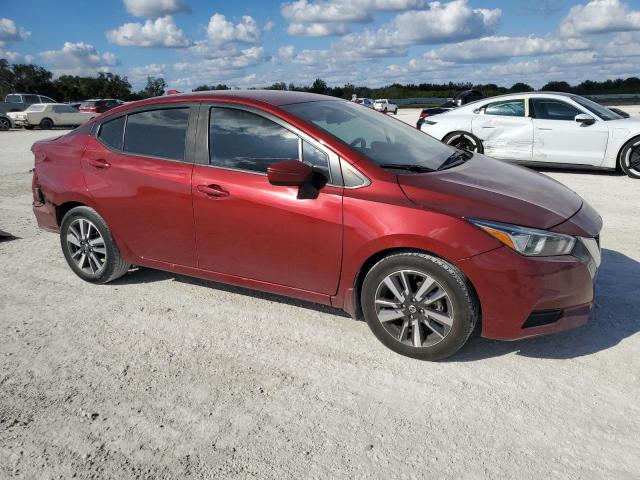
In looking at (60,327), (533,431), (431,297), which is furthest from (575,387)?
(60,327)

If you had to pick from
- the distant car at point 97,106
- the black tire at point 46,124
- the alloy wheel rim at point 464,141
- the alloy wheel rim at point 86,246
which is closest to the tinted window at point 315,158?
the alloy wheel rim at point 86,246

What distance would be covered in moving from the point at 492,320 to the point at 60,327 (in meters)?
3.05

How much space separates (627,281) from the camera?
4637mm

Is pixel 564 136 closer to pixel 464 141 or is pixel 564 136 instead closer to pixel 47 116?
pixel 464 141

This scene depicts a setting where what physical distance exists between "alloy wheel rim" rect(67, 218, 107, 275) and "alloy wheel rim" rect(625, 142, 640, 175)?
8.49 m

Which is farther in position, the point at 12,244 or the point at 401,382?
the point at 12,244

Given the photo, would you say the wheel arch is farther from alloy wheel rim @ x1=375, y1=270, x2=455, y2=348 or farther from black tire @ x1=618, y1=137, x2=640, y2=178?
black tire @ x1=618, y1=137, x2=640, y2=178

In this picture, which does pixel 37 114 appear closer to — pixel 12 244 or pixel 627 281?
pixel 12 244

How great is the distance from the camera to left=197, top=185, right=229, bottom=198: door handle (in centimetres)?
395

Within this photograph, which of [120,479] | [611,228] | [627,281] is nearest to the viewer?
[120,479]

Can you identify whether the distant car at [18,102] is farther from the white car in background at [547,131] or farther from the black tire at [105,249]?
the black tire at [105,249]

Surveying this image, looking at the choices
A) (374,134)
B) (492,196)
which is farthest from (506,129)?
(492,196)

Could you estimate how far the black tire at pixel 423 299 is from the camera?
328cm

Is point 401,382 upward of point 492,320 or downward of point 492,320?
downward
